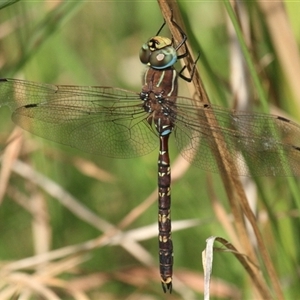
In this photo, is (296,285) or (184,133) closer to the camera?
(296,285)

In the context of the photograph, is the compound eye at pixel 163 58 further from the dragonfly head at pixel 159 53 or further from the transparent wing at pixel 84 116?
the transparent wing at pixel 84 116

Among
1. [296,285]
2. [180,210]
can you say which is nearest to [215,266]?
[180,210]

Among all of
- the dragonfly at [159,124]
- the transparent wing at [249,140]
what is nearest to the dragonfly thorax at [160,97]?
the dragonfly at [159,124]

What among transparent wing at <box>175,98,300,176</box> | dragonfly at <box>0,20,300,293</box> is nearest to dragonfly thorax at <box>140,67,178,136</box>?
dragonfly at <box>0,20,300,293</box>

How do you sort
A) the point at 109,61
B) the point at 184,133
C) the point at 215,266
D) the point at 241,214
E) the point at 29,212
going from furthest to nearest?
the point at 109,61, the point at 29,212, the point at 215,266, the point at 184,133, the point at 241,214

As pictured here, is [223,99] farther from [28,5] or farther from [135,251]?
[28,5]

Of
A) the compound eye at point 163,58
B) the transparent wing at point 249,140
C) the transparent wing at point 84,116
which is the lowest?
the transparent wing at point 249,140

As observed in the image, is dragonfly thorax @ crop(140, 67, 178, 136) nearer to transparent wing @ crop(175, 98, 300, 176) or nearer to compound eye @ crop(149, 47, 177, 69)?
compound eye @ crop(149, 47, 177, 69)
